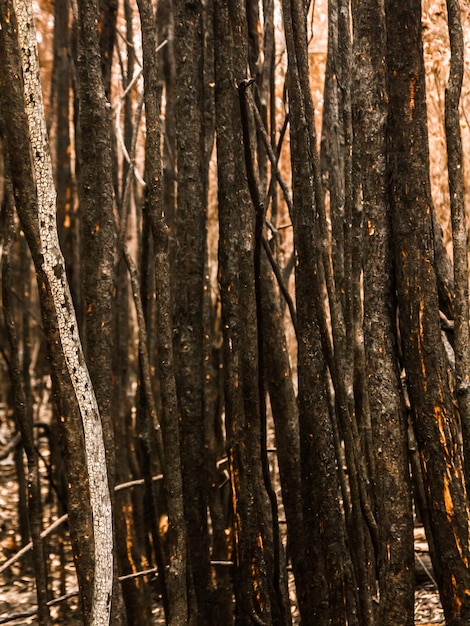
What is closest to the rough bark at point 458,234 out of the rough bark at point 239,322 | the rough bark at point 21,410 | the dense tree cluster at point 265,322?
the dense tree cluster at point 265,322

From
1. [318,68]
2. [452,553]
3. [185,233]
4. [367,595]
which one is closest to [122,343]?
[185,233]

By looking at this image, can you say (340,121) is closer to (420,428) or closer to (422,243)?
(422,243)

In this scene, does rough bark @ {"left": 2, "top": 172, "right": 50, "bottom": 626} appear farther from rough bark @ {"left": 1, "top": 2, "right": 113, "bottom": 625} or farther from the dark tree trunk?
the dark tree trunk

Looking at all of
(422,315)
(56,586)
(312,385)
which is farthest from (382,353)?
(56,586)

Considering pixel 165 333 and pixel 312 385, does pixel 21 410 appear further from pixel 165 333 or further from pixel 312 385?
pixel 312 385

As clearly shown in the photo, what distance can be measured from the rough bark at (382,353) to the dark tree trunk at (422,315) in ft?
0.10

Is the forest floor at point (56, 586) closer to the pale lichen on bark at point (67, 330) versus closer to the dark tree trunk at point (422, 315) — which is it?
the dark tree trunk at point (422, 315)

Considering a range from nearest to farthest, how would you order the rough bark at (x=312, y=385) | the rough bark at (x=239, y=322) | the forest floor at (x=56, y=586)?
the rough bark at (x=312, y=385)
the rough bark at (x=239, y=322)
the forest floor at (x=56, y=586)

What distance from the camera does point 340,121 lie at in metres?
2.46

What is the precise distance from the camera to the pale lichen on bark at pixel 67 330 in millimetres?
1284

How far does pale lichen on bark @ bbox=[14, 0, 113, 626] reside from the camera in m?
1.28

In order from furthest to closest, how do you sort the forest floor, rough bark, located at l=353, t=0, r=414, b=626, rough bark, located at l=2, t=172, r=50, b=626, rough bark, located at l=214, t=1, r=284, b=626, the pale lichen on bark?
the forest floor → rough bark, located at l=214, t=1, r=284, b=626 → rough bark, located at l=2, t=172, r=50, b=626 → rough bark, located at l=353, t=0, r=414, b=626 → the pale lichen on bark

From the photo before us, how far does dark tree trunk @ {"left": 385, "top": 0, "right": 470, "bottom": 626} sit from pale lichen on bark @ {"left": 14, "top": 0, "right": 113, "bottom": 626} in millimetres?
741

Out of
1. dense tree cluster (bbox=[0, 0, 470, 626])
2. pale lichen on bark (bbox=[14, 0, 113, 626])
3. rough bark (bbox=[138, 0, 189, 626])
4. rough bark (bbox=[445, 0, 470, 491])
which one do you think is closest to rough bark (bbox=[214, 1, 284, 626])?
dense tree cluster (bbox=[0, 0, 470, 626])
